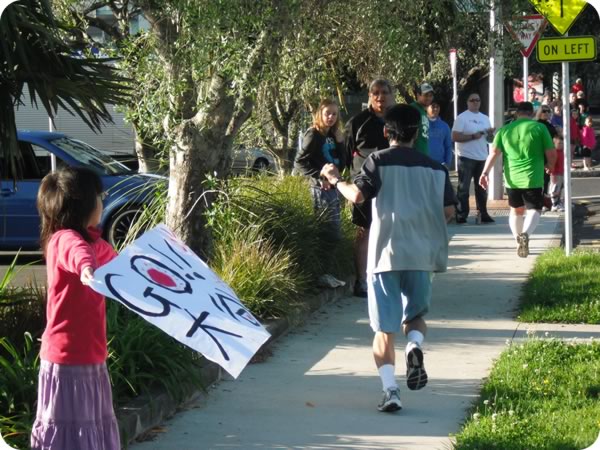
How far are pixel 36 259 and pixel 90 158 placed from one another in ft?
5.33

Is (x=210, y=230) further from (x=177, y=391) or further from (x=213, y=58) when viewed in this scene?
(x=177, y=391)

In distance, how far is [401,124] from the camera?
644cm

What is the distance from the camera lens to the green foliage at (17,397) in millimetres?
5055

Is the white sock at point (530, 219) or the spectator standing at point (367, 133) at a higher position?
the spectator standing at point (367, 133)

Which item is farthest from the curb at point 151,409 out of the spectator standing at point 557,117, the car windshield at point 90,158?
the spectator standing at point 557,117

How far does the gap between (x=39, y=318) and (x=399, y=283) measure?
2.16 meters

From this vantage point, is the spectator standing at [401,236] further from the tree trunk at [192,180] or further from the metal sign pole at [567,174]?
the metal sign pole at [567,174]

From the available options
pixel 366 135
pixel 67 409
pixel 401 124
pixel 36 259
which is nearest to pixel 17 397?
pixel 67 409

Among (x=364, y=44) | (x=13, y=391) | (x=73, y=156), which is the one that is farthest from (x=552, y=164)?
(x=13, y=391)

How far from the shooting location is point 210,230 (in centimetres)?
907

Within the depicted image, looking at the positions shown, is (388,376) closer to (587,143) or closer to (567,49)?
(567,49)

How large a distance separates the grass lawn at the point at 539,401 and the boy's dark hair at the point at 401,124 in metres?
1.57

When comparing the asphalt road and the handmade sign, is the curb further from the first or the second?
the asphalt road

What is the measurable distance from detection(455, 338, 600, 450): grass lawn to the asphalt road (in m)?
3.12
